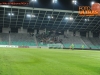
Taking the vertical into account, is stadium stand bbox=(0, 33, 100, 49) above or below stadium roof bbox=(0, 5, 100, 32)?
below

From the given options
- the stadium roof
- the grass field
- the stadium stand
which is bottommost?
the stadium stand

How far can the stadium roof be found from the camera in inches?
2221

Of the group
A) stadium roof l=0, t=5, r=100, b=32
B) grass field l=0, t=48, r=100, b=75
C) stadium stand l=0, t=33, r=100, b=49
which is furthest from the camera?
stadium stand l=0, t=33, r=100, b=49

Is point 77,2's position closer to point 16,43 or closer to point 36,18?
point 36,18

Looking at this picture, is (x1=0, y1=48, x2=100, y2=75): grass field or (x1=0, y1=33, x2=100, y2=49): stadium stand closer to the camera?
(x1=0, y1=48, x2=100, y2=75): grass field

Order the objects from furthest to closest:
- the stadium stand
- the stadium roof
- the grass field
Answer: the stadium stand, the stadium roof, the grass field

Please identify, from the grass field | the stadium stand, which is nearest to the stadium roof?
the stadium stand

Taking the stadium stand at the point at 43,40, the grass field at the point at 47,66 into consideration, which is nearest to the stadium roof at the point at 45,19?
the stadium stand at the point at 43,40

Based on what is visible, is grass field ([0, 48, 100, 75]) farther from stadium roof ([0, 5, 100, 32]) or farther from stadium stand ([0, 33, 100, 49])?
stadium stand ([0, 33, 100, 49])

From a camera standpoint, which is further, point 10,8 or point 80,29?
point 80,29

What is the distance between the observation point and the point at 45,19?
202 feet

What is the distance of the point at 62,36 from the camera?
Answer: 234 ft

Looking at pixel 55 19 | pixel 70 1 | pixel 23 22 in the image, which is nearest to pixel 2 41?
pixel 23 22

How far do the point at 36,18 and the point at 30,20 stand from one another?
2214mm
